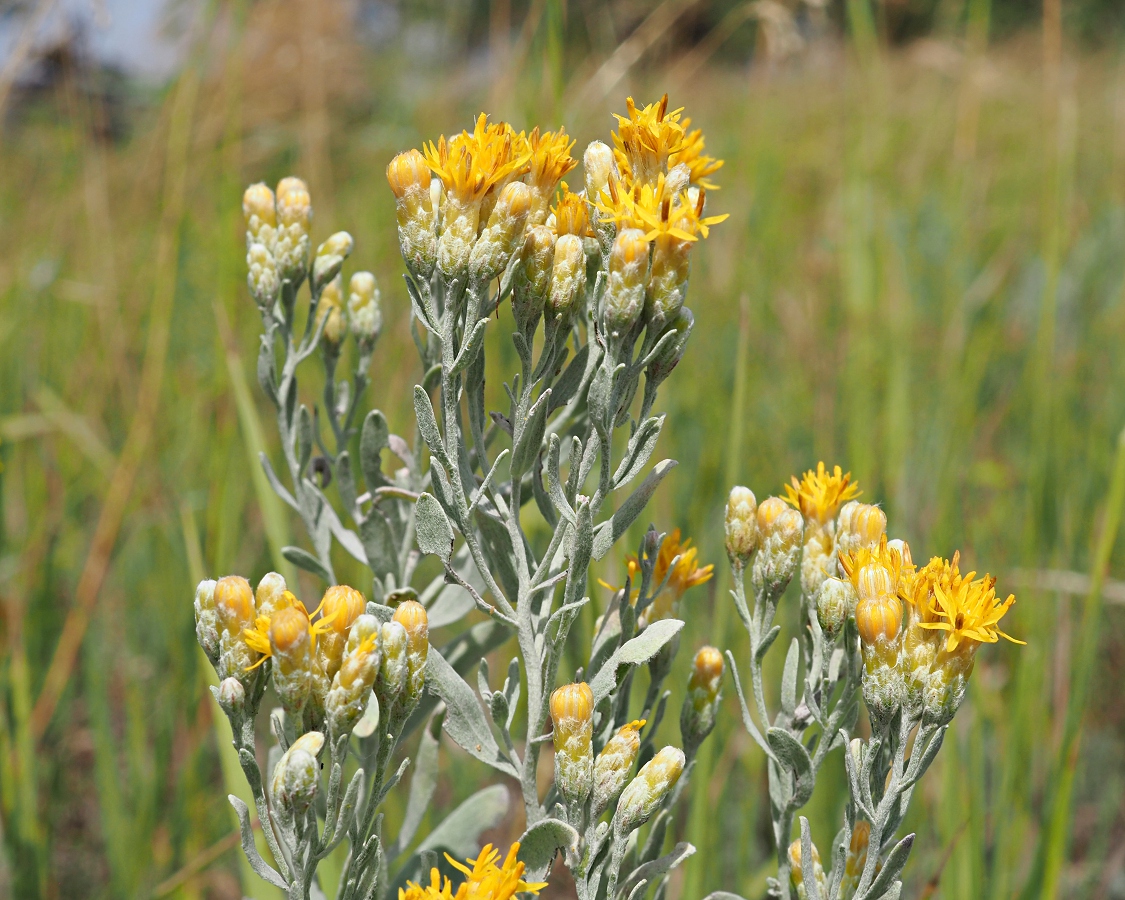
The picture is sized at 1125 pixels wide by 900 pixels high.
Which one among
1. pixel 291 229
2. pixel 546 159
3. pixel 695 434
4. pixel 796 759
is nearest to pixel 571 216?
pixel 546 159

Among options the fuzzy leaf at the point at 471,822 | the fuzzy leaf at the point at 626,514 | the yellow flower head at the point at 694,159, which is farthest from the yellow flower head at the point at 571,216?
the fuzzy leaf at the point at 471,822

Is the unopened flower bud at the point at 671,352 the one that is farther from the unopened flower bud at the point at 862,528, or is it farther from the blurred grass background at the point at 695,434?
the blurred grass background at the point at 695,434

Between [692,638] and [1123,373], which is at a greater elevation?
[1123,373]

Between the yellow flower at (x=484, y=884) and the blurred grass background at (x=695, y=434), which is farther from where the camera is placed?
the blurred grass background at (x=695, y=434)

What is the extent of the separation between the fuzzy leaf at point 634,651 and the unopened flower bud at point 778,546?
0.19m

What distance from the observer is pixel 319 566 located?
1.27m

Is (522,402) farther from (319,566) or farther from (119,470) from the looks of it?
(119,470)

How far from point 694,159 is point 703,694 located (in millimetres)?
641

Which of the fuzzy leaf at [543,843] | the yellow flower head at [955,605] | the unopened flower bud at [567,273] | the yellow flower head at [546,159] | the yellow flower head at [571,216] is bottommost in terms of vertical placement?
the fuzzy leaf at [543,843]

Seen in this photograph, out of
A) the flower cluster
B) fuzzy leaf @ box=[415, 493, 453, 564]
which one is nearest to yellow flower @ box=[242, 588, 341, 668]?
the flower cluster

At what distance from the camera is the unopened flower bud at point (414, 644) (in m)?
0.94

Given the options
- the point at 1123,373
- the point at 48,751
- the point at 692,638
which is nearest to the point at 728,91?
the point at 1123,373

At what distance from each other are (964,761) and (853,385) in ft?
3.12

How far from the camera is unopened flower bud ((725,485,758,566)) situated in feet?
3.82
